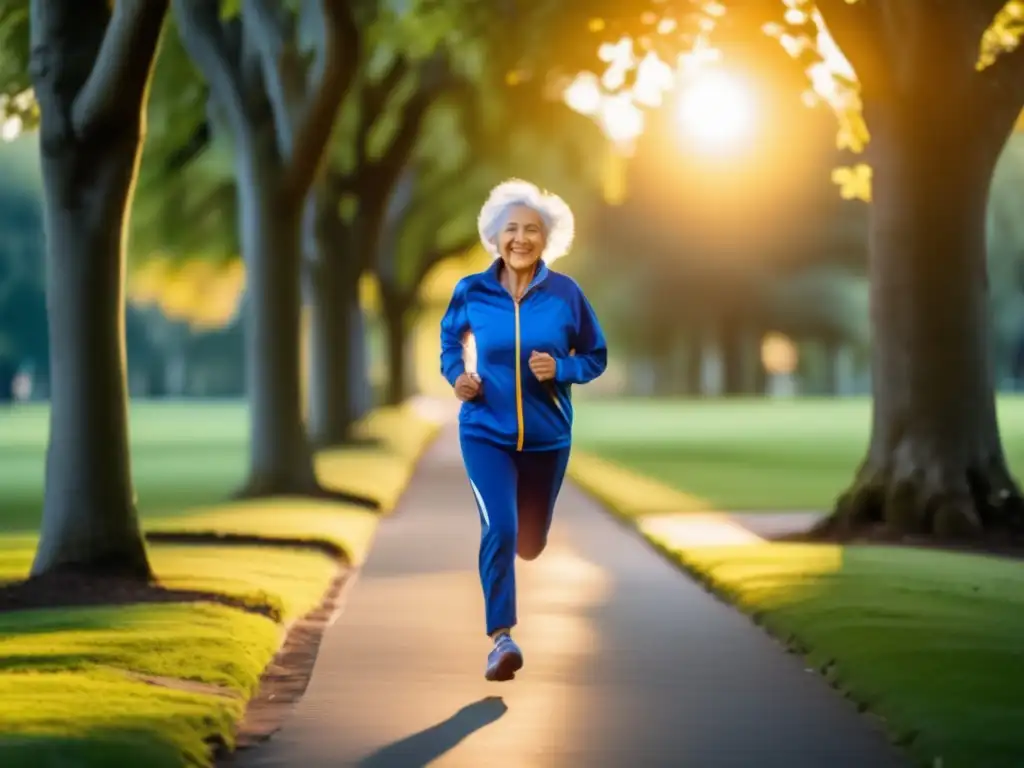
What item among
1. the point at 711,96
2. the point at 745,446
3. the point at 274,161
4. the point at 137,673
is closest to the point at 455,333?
the point at 137,673

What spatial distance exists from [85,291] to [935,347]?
799 cm

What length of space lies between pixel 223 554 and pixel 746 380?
78.7 m

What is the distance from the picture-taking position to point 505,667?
356 inches

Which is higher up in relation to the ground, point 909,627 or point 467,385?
point 467,385

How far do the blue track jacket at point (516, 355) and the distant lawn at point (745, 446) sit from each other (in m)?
15.0

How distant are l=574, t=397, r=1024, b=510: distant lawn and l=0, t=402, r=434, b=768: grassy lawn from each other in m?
6.66

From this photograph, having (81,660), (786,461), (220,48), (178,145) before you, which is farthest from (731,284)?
(81,660)

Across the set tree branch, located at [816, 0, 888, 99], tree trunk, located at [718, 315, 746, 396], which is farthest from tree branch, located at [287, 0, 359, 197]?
tree trunk, located at [718, 315, 746, 396]

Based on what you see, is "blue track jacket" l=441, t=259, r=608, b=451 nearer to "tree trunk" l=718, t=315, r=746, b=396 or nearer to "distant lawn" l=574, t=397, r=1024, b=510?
"distant lawn" l=574, t=397, r=1024, b=510

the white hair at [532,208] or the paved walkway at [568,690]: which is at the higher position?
the white hair at [532,208]

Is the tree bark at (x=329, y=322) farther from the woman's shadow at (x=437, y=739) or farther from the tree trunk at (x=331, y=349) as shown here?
the woman's shadow at (x=437, y=739)

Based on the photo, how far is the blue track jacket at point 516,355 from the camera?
900cm

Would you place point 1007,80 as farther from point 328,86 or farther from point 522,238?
point 522,238

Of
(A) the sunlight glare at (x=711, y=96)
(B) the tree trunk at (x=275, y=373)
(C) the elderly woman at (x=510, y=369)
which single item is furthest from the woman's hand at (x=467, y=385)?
(B) the tree trunk at (x=275, y=373)
